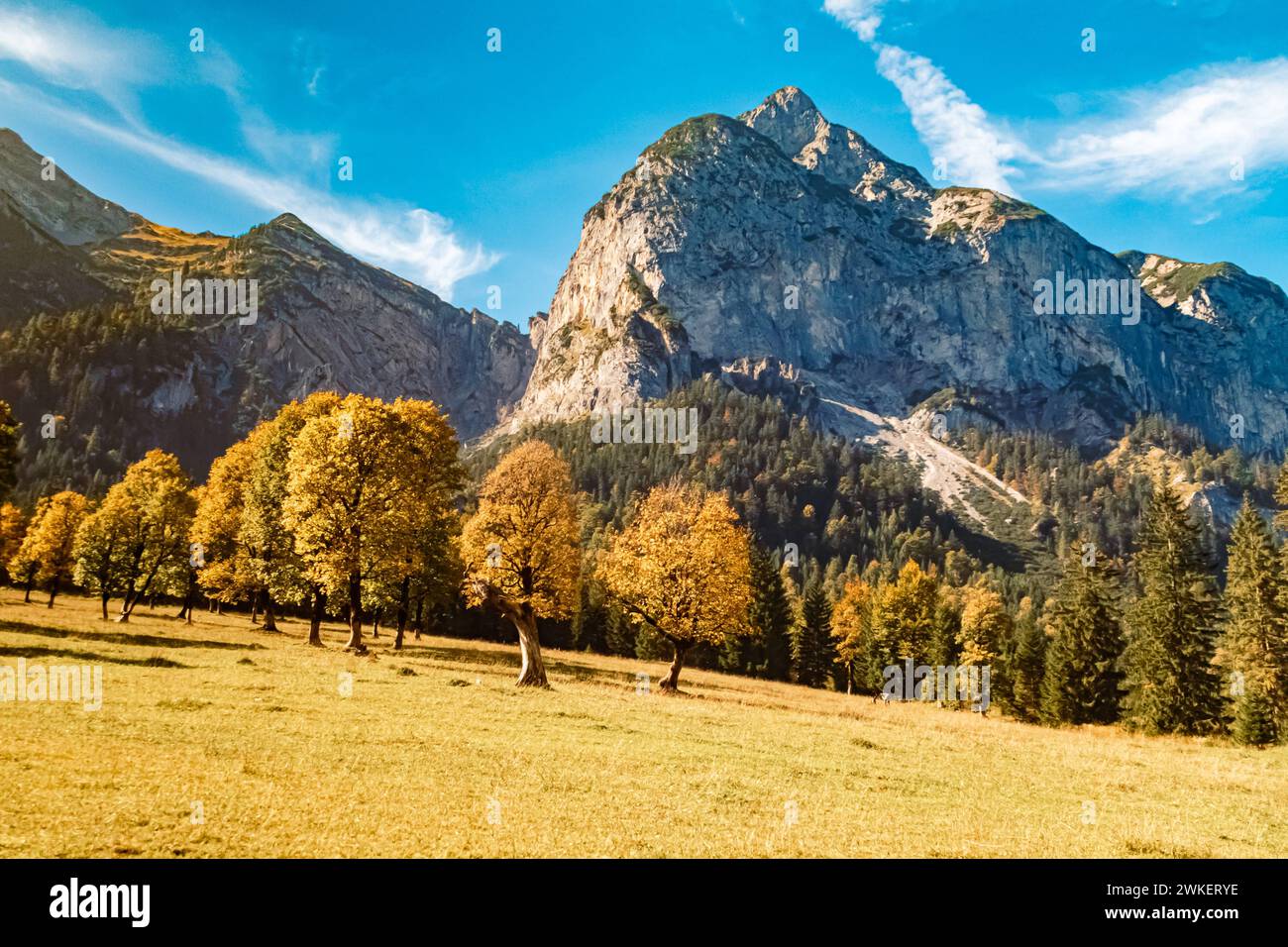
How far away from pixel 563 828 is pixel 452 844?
7.90ft

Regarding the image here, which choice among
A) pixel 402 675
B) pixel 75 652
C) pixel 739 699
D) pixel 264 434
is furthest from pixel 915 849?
→ pixel 264 434

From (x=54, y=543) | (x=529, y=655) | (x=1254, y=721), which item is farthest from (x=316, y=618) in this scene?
(x=1254, y=721)

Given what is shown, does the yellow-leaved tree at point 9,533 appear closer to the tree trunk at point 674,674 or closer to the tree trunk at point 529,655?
the tree trunk at point 529,655

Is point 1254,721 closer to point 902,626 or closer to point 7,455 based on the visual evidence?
point 902,626

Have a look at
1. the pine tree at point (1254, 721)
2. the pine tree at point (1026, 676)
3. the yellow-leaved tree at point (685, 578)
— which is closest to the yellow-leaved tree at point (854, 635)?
the pine tree at point (1026, 676)

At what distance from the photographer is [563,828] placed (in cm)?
1280

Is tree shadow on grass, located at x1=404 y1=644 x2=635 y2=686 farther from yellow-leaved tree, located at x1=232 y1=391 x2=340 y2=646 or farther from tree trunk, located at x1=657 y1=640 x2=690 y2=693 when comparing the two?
yellow-leaved tree, located at x1=232 y1=391 x2=340 y2=646

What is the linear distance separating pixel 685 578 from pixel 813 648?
63.1 meters

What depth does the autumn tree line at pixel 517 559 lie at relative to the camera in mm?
44250

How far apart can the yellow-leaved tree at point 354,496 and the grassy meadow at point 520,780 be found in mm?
10012

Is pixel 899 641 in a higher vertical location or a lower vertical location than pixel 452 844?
lower

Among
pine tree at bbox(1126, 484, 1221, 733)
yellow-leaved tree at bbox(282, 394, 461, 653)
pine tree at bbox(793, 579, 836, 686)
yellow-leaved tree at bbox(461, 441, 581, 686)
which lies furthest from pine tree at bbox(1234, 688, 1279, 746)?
yellow-leaved tree at bbox(282, 394, 461, 653)
